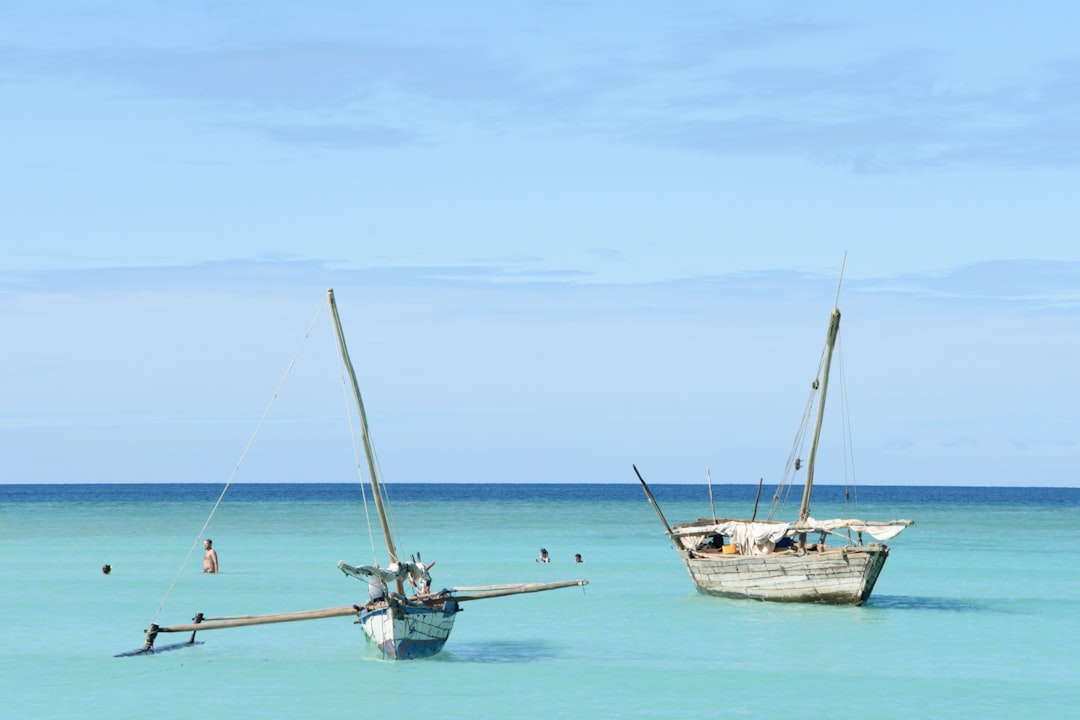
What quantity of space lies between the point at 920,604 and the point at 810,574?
20.1ft

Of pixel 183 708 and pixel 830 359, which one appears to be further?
pixel 830 359

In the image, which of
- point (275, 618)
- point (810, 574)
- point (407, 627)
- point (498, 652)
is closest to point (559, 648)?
point (498, 652)

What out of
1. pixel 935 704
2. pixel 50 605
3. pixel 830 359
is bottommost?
pixel 935 704

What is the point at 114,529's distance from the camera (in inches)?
3622

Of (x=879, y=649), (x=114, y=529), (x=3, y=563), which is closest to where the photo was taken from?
(x=879, y=649)

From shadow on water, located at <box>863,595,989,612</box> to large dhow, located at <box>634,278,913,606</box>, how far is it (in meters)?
2.21

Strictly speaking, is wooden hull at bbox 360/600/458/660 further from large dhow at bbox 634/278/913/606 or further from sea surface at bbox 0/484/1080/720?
large dhow at bbox 634/278/913/606

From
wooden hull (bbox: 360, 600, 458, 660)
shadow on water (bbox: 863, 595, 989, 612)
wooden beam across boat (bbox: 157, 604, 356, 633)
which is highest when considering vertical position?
wooden beam across boat (bbox: 157, 604, 356, 633)

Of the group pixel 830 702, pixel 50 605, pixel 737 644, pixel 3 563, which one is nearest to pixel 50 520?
pixel 3 563

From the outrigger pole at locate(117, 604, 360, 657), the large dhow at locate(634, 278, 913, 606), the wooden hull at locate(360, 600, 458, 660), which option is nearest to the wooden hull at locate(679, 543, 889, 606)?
the large dhow at locate(634, 278, 913, 606)

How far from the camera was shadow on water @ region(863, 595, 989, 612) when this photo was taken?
43.4 metres

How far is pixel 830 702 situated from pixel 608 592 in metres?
21.0

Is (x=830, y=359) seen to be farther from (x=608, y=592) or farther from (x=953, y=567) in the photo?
(x=953, y=567)

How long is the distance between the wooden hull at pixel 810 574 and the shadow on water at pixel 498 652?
364 inches
